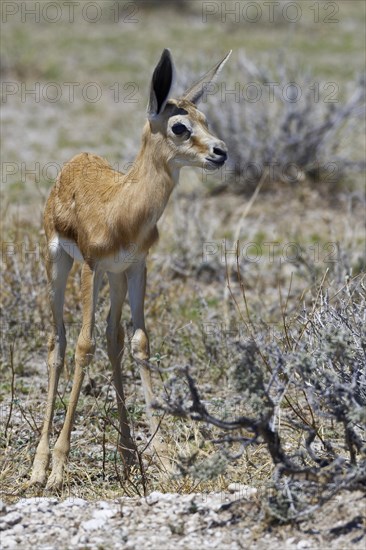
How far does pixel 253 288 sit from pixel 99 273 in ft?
10.9

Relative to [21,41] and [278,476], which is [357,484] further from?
[21,41]

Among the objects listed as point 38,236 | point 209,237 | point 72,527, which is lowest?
point 72,527

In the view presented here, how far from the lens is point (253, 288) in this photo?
28.1ft

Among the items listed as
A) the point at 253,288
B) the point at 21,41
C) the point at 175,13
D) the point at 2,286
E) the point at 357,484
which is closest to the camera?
the point at 357,484

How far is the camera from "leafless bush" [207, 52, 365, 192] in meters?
10.8

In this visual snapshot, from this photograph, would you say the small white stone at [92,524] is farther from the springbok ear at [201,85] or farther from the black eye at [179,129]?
the springbok ear at [201,85]

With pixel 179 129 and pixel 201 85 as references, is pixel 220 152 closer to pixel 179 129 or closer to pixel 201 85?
pixel 179 129

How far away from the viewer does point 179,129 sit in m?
5.19

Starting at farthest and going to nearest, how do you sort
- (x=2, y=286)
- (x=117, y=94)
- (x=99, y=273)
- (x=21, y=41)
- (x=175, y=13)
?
(x=175, y=13) < (x=21, y=41) < (x=117, y=94) < (x=2, y=286) < (x=99, y=273)

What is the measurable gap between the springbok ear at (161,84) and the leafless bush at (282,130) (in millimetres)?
5535

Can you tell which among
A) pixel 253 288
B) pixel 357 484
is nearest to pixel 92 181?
pixel 357 484

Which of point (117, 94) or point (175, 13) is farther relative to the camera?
point (175, 13)

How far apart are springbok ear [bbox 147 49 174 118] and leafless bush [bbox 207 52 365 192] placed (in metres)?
5.53

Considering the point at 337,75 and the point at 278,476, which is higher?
the point at 337,75
